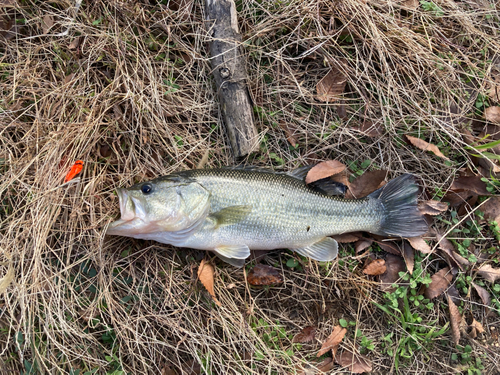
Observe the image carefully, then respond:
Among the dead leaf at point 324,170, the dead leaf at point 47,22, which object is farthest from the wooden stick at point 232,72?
the dead leaf at point 47,22

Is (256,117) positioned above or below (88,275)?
above

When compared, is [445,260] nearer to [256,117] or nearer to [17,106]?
[256,117]

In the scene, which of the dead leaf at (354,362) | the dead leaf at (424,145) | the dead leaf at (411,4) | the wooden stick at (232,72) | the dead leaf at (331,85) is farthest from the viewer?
the dead leaf at (411,4)

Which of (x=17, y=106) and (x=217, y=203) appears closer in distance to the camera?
(x=217, y=203)

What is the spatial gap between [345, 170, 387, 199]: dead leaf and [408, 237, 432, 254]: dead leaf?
2.19 feet

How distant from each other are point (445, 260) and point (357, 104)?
198cm

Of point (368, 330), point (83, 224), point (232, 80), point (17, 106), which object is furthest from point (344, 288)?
point (17, 106)

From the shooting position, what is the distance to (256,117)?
12.0 feet

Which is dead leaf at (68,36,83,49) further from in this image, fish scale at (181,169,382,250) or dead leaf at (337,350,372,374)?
dead leaf at (337,350,372,374)

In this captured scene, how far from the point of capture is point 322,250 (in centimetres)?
338

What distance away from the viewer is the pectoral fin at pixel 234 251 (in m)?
3.18

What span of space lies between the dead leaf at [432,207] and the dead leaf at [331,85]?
1521mm

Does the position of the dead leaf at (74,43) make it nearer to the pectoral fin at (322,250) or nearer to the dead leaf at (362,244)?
the pectoral fin at (322,250)

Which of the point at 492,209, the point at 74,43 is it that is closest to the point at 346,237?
the point at 492,209
